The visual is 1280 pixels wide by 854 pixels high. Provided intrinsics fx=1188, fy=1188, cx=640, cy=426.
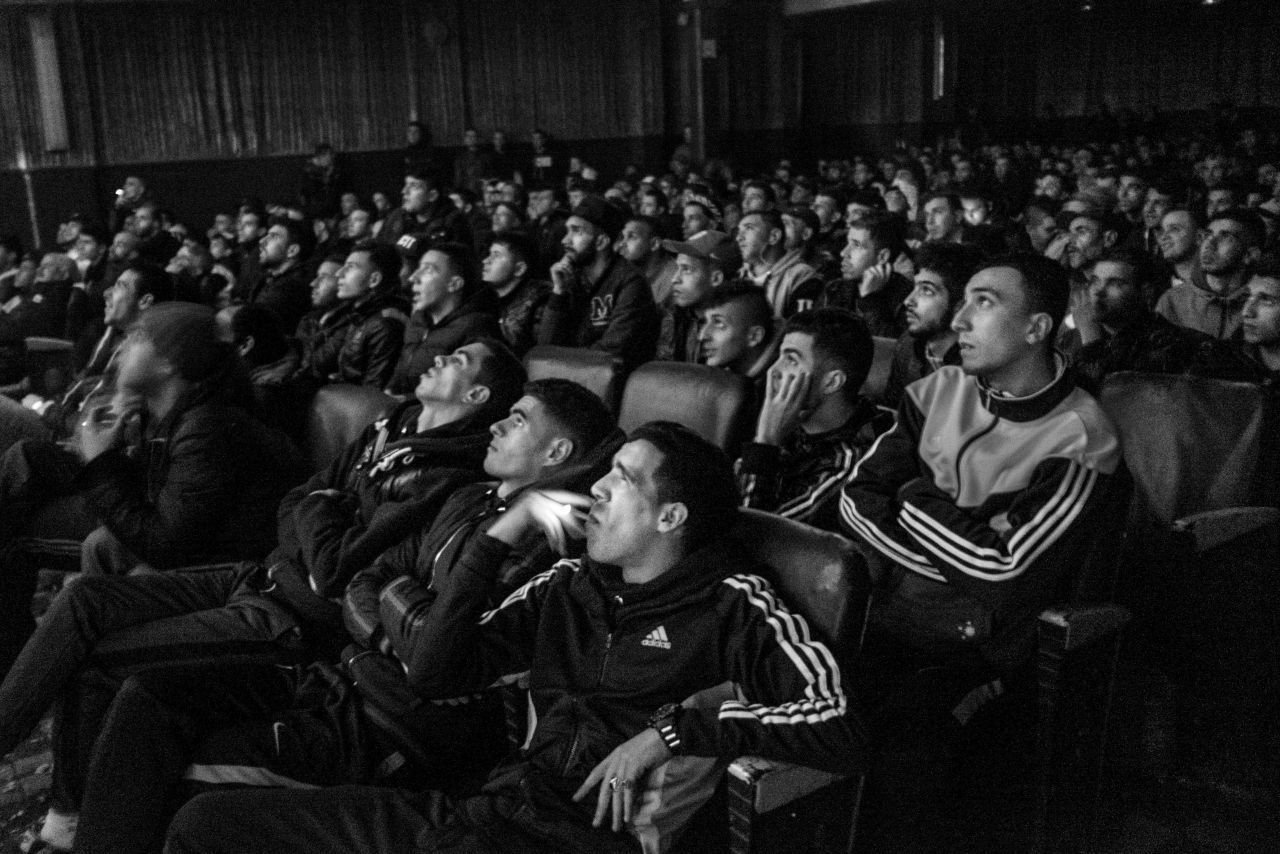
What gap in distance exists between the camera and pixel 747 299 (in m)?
3.53

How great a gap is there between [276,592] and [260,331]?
65.8 inches

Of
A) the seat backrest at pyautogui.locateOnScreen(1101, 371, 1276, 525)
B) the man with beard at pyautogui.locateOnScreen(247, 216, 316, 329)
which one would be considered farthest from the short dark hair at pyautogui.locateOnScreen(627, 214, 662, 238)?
the seat backrest at pyautogui.locateOnScreen(1101, 371, 1276, 525)

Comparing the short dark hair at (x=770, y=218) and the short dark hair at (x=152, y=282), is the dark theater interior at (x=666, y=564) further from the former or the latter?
the short dark hair at (x=770, y=218)

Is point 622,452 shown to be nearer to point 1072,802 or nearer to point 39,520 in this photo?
point 1072,802

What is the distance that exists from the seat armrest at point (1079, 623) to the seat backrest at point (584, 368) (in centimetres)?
149

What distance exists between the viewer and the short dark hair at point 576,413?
2365mm

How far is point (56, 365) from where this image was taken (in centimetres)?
575

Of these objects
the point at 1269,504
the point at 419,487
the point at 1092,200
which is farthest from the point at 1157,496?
the point at 1092,200

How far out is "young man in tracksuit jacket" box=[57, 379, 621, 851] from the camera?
2102mm

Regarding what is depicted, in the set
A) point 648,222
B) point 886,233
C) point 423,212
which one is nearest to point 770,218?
point 648,222

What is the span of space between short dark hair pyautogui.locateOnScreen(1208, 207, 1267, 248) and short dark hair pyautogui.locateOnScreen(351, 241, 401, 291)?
317 cm

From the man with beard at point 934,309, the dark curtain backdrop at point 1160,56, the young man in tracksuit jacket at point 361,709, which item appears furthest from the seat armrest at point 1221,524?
the dark curtain backdrop at point 1160,56

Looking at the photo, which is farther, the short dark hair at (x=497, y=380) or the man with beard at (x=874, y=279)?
the man with beard at (x=874, y=279)

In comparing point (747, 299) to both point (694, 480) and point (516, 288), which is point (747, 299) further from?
point (516, 288)
